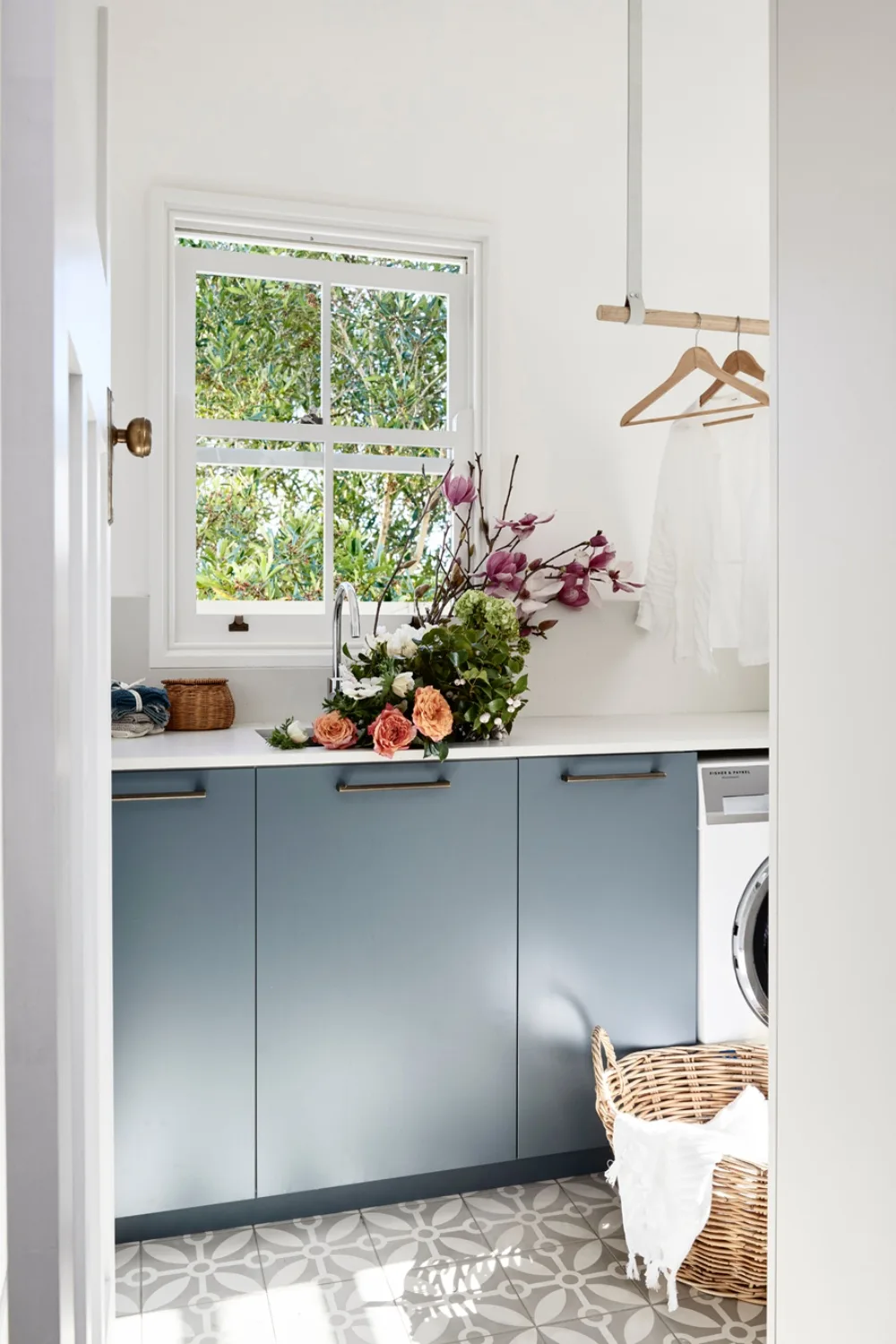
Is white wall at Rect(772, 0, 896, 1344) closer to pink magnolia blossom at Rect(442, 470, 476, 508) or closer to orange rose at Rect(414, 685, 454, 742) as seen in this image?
orange rose at Rect(414, 685, 454, 742)

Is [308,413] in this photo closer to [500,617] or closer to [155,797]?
[500,617]

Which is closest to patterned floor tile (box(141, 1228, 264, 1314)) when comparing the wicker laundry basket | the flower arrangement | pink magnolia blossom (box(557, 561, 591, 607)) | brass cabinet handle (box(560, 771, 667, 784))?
the wicker laundry basket

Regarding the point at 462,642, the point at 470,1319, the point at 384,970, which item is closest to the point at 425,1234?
the point at 470,1319

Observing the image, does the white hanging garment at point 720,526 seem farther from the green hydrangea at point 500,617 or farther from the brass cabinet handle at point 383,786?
the brass cabinet handle at point 383,786

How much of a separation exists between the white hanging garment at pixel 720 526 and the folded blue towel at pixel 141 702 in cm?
130

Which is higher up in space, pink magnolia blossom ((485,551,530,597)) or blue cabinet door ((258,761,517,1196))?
pink magnolia blossom ((485,551,530,597))

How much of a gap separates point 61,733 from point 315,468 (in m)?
2.34

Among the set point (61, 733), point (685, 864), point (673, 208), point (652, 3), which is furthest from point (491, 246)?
point (61, 733)

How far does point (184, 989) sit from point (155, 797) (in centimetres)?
38

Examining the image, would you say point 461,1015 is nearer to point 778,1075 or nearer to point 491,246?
point 778,1075

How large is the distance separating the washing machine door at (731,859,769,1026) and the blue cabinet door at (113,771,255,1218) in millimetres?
1096

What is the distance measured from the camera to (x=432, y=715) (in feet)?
6.95

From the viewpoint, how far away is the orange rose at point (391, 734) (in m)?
2.08

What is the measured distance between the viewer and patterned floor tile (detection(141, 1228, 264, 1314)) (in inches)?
75.6
